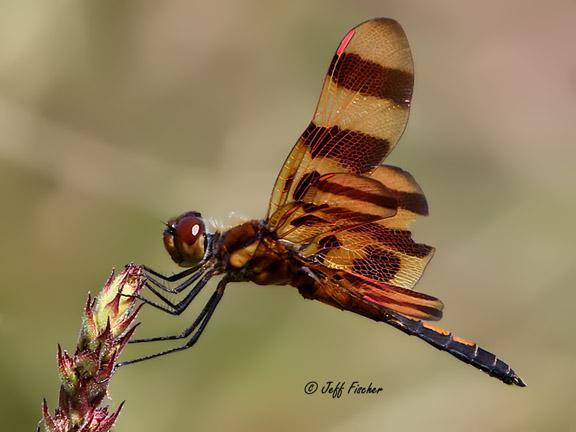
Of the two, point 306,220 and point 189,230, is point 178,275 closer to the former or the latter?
point 189,230

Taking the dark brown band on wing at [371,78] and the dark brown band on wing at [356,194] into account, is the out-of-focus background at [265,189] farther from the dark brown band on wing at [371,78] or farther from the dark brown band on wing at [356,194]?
the dark brown band on wing at [371,78]

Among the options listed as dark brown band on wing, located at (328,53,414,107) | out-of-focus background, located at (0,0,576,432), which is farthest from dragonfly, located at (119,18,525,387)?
out-of-focus background, located at (0,0,576,432)

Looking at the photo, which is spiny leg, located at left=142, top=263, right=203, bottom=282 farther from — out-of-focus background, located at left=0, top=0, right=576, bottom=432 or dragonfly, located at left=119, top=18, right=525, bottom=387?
out-of-focus background, located at left=0, top=0, right=576, bottom=432

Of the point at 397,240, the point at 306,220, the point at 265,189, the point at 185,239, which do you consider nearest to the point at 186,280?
the point at 185,239

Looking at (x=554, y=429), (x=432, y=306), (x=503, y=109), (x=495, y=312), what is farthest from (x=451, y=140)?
(x=432, y=306)

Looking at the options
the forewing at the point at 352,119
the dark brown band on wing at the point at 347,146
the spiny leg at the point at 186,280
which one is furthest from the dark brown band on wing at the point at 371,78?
the spiny leg at the point at 186,280

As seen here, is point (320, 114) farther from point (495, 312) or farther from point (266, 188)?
point (495, 312)
